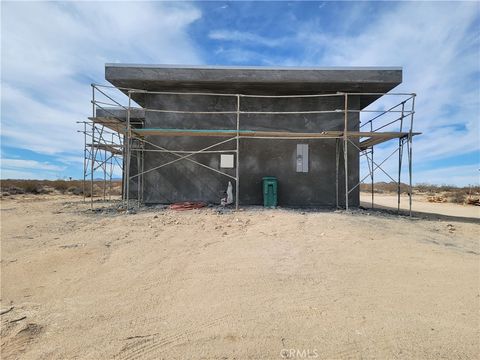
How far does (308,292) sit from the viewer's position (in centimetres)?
Result: 445

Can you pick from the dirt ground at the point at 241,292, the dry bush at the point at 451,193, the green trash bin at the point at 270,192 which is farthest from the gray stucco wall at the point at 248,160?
the dry bush at the point at 451,193

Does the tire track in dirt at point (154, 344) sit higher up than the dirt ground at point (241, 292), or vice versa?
the dirt ground at point (241, 292)

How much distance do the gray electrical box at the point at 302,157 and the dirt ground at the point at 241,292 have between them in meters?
4.70

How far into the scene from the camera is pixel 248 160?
41.8 ft

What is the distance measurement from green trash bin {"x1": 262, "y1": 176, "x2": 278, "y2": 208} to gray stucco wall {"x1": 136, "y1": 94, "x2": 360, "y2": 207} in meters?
0.81

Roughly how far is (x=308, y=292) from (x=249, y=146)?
8.77 meters

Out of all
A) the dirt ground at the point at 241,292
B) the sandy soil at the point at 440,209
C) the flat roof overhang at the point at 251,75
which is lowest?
the dirt ground at the point at 241,292

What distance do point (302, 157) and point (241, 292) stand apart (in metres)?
8.91

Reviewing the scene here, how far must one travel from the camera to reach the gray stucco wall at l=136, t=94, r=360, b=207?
12734 mm

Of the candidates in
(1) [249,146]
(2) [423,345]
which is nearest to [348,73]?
(1) [249,146]

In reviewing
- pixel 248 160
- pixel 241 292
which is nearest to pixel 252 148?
pixel 248 160

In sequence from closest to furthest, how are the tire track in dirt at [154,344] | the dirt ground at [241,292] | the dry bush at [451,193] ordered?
the tire track in dirt at [154,344], the dirt ground at [241,292], the dry bush at [451,193]

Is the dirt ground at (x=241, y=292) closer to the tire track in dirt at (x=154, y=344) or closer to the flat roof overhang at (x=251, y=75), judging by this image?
the tire track in dirt at (x=154, y=344)

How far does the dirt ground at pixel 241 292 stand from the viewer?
10.7 feet
